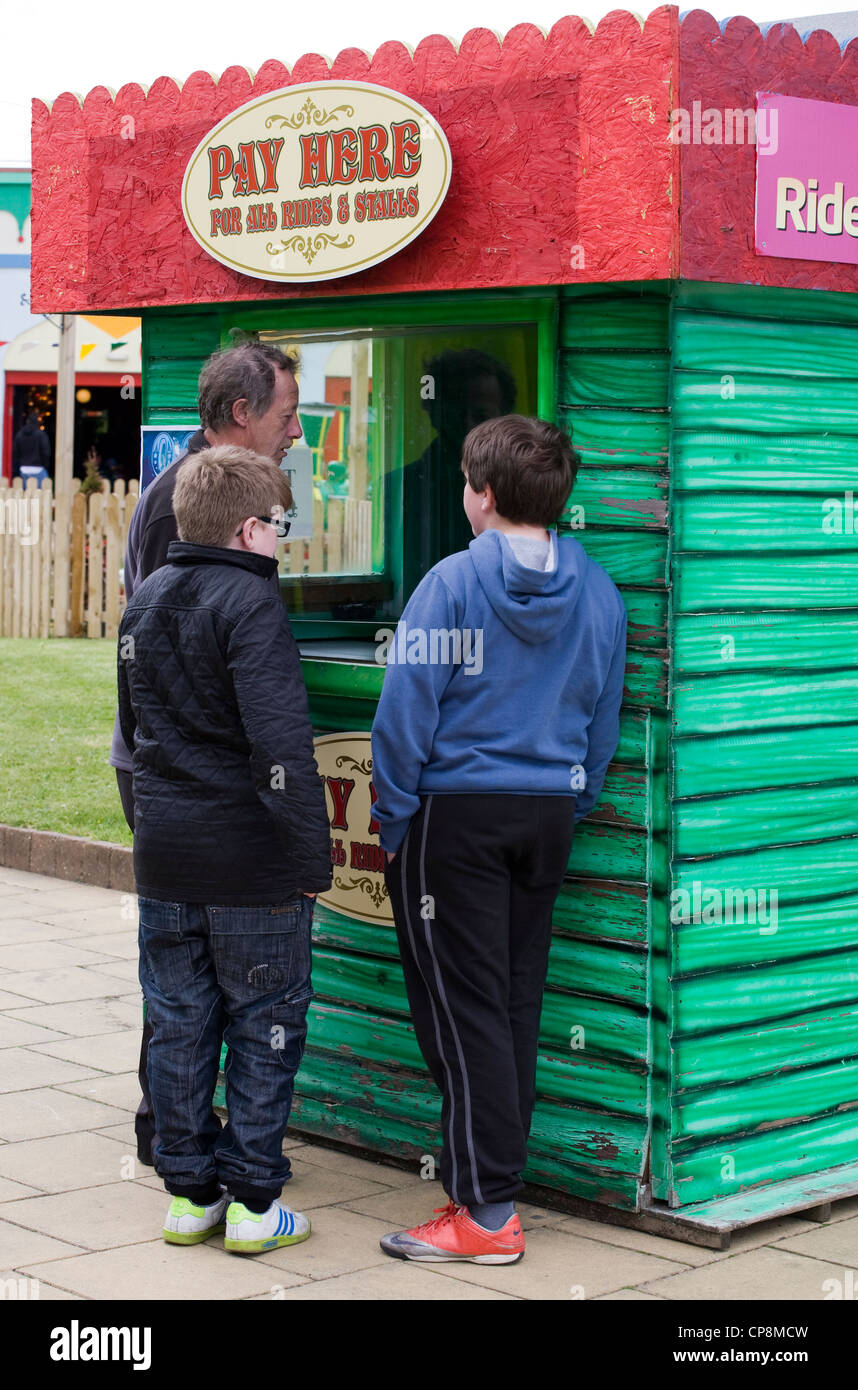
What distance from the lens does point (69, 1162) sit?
4.55m

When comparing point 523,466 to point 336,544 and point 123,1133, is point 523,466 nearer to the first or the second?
point 336,544

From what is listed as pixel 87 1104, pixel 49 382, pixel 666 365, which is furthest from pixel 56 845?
pixel 49 382

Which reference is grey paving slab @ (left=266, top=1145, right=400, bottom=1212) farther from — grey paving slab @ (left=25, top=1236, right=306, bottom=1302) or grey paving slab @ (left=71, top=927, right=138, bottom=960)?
grey paving slab @ (left=71, top=927, right=138, bottom=960)

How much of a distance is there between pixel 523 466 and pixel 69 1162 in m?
2.14

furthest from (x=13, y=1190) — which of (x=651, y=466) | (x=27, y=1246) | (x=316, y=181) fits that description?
(x=316, y=181)

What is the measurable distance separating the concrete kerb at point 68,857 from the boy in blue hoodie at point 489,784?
414 cm

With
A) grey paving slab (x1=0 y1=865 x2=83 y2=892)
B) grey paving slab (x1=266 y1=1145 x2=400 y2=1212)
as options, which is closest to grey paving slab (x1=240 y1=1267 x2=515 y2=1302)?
grey paving slab (x1=266 y1=1145 x2=400 y2=1212)

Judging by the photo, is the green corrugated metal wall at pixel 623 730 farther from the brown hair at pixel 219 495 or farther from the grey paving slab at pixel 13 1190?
the grey paving slab at pixel 13 1190

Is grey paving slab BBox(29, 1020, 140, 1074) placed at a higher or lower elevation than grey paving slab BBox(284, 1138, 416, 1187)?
lower

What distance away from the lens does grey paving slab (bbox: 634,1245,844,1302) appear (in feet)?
12.0

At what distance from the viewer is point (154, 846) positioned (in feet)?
12.6

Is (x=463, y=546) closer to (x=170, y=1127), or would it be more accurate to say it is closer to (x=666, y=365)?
(x=666, y=365)

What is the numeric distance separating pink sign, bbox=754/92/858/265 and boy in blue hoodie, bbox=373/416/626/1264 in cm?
69

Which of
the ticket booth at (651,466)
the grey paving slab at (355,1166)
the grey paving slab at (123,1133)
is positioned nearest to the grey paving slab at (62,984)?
the grey paving slab at (123,1133)
